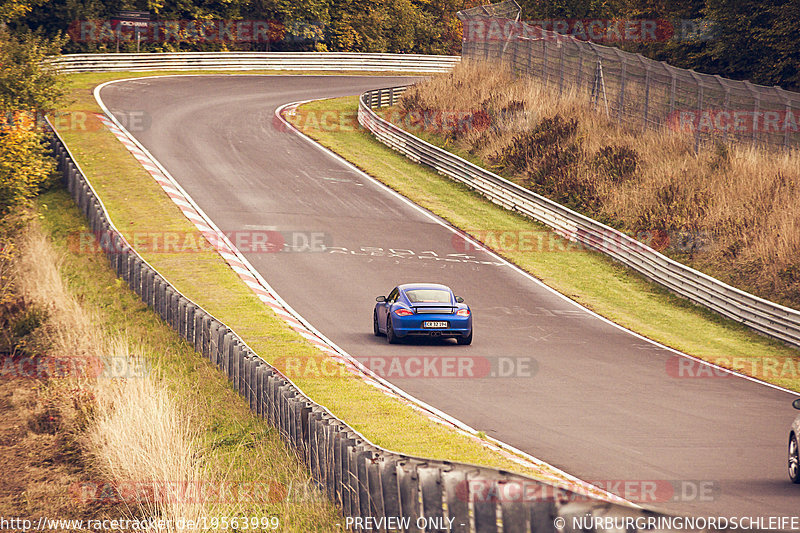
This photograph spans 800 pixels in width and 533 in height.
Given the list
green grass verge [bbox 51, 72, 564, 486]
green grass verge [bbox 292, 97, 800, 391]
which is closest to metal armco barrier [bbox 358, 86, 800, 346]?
green grass verge [bbox 292, 97, 800, 391]

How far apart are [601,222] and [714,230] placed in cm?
455

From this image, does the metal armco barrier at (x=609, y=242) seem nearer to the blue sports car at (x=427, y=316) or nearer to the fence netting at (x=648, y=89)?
the fence netting at (x=648, y=89)

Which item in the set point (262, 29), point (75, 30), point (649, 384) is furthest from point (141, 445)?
point (262, 29)

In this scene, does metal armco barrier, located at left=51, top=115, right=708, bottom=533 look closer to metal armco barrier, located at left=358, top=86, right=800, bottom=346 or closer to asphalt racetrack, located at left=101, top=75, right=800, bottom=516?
asphalt racetrack, located at left=101, top=75, right=800, bottom=516

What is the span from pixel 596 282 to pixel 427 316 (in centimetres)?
994

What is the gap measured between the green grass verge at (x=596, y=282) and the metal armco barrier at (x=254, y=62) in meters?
21.2

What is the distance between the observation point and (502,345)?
21156mm

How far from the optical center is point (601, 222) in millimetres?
33281

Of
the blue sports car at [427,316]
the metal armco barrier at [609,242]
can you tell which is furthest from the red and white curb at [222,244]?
the metal armco barrier at [609,242]

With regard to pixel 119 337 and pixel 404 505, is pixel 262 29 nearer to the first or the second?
pixel 119 337

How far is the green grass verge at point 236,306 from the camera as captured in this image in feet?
45.1

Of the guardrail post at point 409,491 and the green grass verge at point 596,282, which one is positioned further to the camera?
the green grass verge at point 596,282

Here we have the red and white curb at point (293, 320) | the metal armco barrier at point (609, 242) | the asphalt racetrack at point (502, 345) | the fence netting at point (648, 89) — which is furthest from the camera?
the fence netting at point (648, 89)

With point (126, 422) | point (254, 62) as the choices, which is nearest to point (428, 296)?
point (126, 422)
